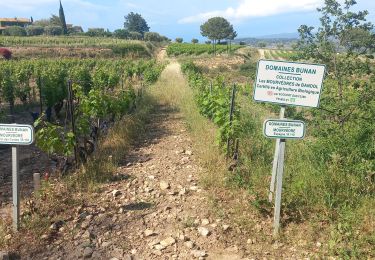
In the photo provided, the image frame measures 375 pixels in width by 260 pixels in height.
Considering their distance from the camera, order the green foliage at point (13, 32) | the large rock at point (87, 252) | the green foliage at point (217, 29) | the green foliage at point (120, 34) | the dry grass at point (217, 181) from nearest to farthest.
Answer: the large rock at point (87, 252) → the dry grass at point (217, 181) → the green foliage at point (13, 32) → the green foliage at point (120, 34) → the green foliage at point (217, 29)

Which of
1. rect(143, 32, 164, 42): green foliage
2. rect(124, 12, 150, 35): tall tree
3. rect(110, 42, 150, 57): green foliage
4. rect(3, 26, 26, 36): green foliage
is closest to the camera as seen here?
rect(110, 42, 150, 57): green foliage

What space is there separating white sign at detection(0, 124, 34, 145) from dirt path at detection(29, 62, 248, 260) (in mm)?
1034

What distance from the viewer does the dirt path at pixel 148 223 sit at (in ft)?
11.7

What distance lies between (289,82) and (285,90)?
0.09 m

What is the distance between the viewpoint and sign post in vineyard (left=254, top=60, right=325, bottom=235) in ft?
12.0

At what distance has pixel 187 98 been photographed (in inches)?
494

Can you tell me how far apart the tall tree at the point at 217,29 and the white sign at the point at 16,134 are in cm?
8680

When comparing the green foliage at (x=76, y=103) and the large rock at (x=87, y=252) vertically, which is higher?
the green foliage at (x=76, y=103)

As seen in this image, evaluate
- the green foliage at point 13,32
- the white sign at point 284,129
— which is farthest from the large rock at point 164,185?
the green foliage at point 13,32

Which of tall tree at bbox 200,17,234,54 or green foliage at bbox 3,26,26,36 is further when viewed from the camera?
tall tree at bbox 200,17,234,54

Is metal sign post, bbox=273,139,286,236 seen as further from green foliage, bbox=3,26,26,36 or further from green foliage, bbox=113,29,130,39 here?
green foliage, bbox=113,29,130,39

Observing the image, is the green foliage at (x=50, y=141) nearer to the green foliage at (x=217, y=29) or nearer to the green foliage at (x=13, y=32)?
the green foliage at (x=13, y=32)

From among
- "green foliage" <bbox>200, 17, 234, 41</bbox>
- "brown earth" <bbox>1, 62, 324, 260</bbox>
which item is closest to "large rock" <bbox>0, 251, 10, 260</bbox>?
"brown earth" <bbox>1, 62, 324, 260</bbox>

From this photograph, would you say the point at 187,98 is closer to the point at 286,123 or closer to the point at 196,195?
the point at 196,195
